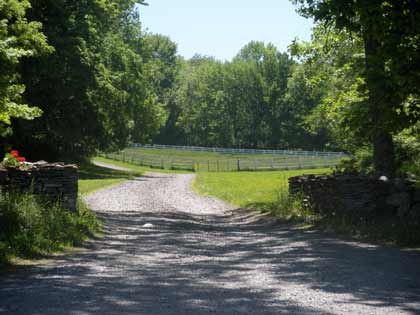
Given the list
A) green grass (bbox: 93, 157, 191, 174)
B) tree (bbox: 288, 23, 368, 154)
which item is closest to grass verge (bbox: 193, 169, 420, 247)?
tree (bbox: 288, 23, 368, 154)

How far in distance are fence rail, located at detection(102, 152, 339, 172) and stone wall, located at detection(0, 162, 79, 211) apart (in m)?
46.0

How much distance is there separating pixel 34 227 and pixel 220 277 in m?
4.71

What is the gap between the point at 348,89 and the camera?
974 inches

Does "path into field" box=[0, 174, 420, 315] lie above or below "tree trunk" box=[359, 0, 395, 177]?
below

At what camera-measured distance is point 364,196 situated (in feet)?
55.9

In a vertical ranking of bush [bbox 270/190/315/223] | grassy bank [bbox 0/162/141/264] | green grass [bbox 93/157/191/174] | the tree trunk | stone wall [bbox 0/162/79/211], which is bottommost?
green grass [bbox 93/157/191/174]

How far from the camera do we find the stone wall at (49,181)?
1571 centimetres

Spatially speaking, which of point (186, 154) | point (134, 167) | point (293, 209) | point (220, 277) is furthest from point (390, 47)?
point (186, 154)

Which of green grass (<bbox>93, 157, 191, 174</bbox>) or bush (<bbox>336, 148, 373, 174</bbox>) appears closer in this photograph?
bush (<bbox>336, 148, 373, 174</bbox>)

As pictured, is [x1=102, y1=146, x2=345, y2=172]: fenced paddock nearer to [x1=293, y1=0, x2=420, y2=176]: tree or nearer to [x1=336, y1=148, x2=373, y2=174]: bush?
[x1=336, y1=148, x2=373, y2=174]: bush

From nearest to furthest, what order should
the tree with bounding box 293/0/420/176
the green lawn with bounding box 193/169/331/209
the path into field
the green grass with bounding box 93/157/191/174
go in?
the path into field < the tree with bounding box 293/0/420/176 < the green lawn with bounding box 193/169/331/209 < the green grass with bounding box 93/157/191/174

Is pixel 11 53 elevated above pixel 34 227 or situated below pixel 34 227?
above

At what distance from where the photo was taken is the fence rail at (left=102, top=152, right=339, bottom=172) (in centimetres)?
6688

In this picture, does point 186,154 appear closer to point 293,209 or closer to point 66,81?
point 66,81
